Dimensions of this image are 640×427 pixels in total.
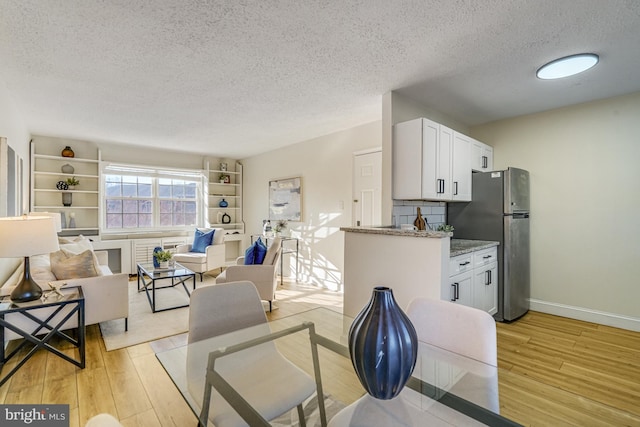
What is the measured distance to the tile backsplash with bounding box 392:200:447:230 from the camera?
10.6 ft

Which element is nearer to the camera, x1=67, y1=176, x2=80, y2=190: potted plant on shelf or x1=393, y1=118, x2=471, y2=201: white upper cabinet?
x1=393, y1=118, x2=471, y2=201: white upper cabinet

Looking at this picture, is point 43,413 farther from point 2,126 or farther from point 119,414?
point 2,126

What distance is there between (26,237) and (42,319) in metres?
0.83

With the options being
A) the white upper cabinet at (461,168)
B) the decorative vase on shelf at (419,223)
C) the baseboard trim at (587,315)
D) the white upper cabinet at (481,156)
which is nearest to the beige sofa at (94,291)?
the decorative vase on shelf at (419,223)

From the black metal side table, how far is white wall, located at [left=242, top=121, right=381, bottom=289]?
3090mm

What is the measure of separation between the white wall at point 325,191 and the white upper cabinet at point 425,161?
43.0 inches

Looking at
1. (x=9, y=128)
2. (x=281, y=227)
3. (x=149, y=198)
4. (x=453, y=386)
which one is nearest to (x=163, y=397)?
(x=453, y=386)

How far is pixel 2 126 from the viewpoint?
2.77 meters

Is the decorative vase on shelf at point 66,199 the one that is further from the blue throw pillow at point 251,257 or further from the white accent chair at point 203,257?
the blue throw pillow at point 251,257

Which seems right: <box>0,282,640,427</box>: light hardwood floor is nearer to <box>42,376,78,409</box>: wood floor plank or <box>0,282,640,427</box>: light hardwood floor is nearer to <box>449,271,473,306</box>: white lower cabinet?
<box>42,376,78,409</box>: wood floor plank

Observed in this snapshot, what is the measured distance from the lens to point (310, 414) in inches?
51.4

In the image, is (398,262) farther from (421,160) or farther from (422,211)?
(422,211)

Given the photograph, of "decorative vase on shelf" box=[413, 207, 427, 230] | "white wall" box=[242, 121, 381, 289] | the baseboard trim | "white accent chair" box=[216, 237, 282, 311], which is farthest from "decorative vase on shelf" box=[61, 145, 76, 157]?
the baseboard trim

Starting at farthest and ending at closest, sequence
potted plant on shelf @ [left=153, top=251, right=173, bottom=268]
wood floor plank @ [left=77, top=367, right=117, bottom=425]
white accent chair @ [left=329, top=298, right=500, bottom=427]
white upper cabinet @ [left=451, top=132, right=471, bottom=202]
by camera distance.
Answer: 1. potted plant on shelf @ [left=153, top=251, right=173, bottom=268]
2. white upper cabinet @ [left=451, top=132, right=471, bottom=202]
3. wood floor plank @ [left=77, top=367, right=117, bottom=425]
4. white accent chair @ [left=329, top=298, right=500, bottom=427]
